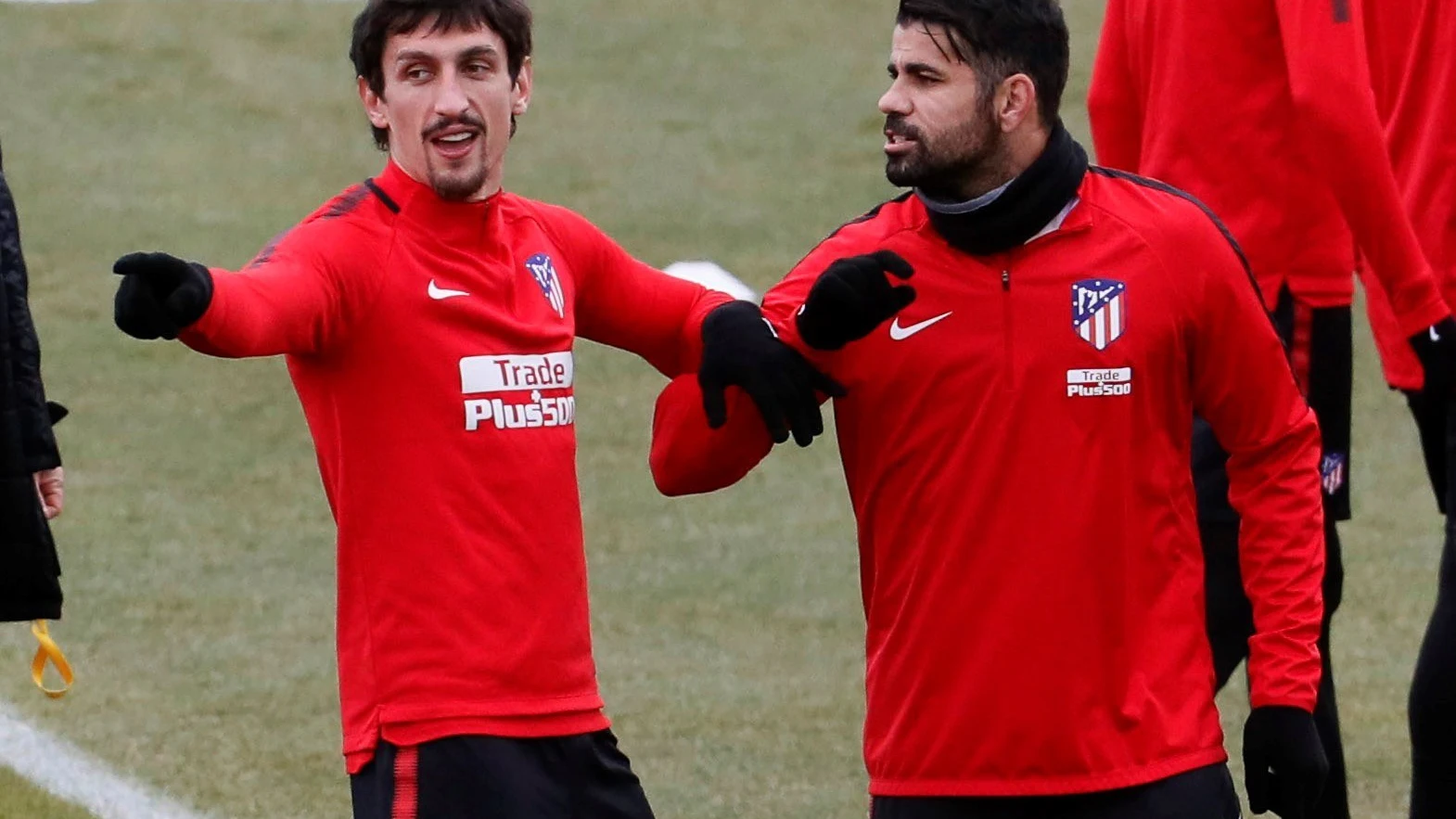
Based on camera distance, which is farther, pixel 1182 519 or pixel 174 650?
pixel 174 650

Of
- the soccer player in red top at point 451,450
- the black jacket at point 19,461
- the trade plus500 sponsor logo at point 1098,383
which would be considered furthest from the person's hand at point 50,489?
the trade plus500 sponsor logo at point 1098,383

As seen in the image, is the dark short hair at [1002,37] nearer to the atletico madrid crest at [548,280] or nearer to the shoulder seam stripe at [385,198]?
the atletico madrid crest at [548,280]

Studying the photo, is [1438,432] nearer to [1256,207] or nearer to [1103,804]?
[1256,207]

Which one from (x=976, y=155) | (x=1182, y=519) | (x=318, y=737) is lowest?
(x=318, y=737)

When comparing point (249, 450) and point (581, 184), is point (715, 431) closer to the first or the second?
point (249, 450)

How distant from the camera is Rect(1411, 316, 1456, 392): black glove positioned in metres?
4.72

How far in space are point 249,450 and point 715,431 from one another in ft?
18.3

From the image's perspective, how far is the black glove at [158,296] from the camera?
3432 millimetres

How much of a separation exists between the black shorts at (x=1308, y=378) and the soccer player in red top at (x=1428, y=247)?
95 millimetres

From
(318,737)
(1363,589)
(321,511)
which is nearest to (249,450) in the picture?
(321,511)

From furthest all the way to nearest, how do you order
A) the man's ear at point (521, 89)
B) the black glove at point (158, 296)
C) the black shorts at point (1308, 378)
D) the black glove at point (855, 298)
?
1. the black shorts at point (1308, 378)
2. the man's ear at point (521, 89)
3. the black glove at point (855, 298)
4. the black glove at point (158, 296)

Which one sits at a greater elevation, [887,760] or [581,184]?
[581,184]

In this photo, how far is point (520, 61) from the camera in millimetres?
4156

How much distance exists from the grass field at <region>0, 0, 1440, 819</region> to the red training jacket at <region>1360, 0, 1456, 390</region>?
1416mm
